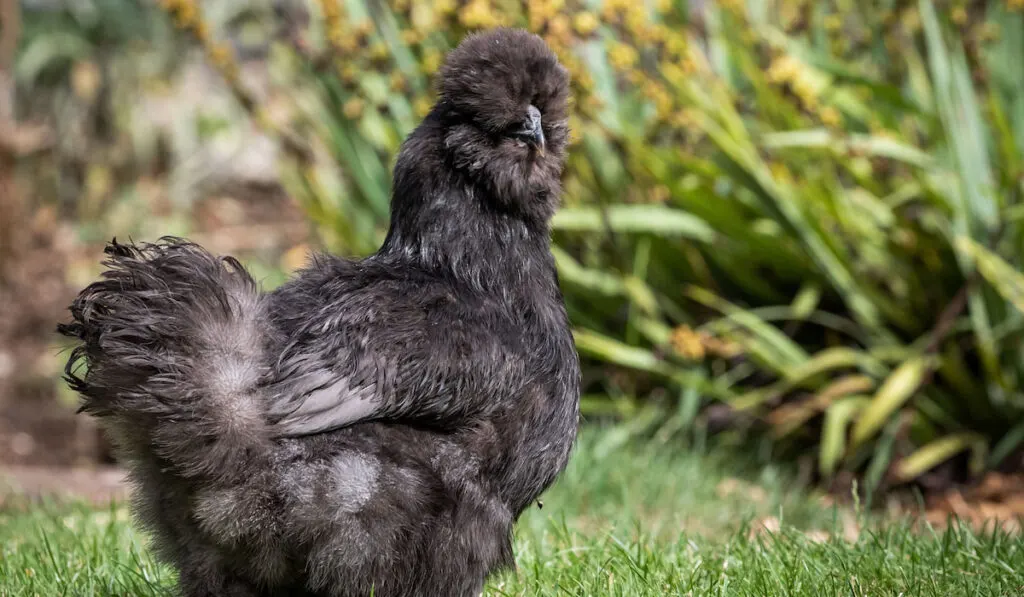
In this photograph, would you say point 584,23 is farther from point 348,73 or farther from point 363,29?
point 348,73

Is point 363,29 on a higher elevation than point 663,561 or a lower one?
higher

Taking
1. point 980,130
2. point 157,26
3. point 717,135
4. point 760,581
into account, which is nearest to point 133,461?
point 760,581

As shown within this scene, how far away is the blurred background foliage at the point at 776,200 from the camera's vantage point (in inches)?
235

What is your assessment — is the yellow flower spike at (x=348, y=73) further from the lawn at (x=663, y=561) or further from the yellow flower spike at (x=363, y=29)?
the lawn at (x=663, y=561)

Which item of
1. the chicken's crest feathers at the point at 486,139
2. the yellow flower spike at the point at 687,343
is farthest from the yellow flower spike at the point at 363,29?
the chicken's crest feathers at the point at 486,139

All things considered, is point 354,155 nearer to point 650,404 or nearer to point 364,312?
point 650,404

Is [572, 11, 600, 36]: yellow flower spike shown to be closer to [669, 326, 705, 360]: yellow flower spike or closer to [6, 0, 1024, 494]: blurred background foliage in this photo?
[6, 0, 1024, 494]: blurred background foliage

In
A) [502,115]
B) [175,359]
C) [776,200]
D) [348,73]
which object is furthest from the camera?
[348,73]

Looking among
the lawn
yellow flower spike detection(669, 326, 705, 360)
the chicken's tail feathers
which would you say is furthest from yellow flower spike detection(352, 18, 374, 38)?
the chicken's tail feathers

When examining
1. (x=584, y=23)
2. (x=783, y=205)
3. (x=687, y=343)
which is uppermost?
(x=584, y=23)

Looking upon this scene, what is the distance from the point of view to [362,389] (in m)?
2.95

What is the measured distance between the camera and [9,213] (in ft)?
31.8

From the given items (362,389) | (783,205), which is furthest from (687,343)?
(362,389)

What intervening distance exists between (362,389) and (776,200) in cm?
354
